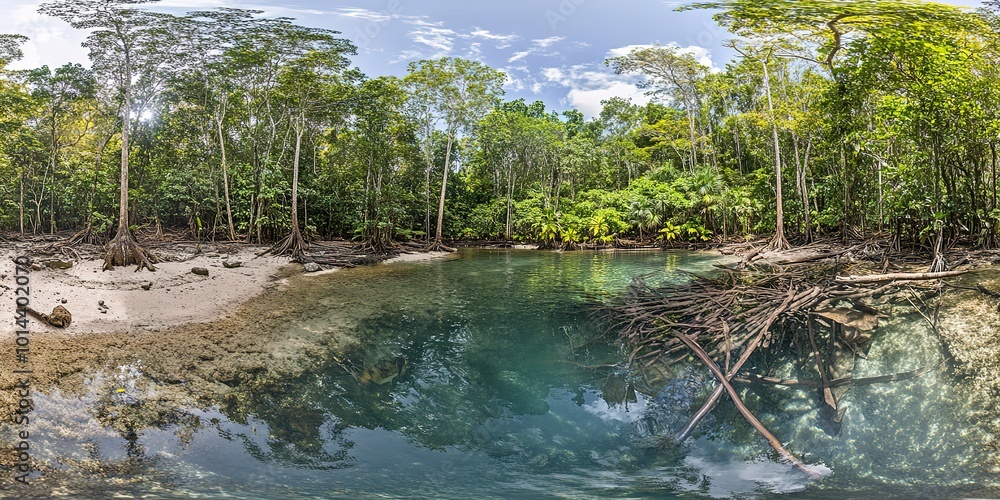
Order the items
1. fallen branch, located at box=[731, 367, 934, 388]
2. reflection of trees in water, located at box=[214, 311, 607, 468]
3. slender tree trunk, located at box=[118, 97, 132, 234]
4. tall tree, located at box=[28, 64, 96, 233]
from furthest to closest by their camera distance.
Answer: tall tree, located at box=[28, 64, 96, 233]
slender tree trunk, located at box=[118, 97, 132, 234]
fallen branch, located at box=[731, 367, 934, 388]
reflection of trees in water, located at box=[214, 311, 607, 468]

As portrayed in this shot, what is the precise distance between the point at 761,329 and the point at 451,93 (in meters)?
18.9

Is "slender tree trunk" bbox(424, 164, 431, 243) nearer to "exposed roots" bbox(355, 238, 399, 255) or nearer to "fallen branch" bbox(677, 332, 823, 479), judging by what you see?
"exposed roots" bbox(355, 238, 399, 255)

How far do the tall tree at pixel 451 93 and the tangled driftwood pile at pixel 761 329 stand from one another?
16.3m

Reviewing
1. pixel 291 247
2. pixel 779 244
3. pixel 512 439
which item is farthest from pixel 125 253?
pixel 779 244

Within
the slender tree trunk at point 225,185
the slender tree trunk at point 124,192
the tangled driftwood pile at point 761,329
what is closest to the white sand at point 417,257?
the slender tree trunk at point 225,185

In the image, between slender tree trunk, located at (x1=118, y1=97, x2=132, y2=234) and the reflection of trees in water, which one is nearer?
the reflection of trees in water

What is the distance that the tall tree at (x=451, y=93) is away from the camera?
20062mm

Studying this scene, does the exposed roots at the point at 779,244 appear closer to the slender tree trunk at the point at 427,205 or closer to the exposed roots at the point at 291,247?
the slender tree trunk at the point at 427,205

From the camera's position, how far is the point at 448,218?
25156 mm

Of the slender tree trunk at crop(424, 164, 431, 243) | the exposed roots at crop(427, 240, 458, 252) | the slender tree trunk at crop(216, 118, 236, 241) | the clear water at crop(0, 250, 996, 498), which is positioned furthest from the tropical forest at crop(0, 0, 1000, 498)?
the slender tree trunk at crop(424, 164, 431, 243)

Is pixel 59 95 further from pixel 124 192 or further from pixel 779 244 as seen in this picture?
pixel 779 244

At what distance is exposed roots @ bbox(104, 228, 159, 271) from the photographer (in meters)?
10.2

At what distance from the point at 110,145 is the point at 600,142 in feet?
84.9

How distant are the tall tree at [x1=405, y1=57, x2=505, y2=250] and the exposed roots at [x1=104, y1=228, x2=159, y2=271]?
11971 mm
